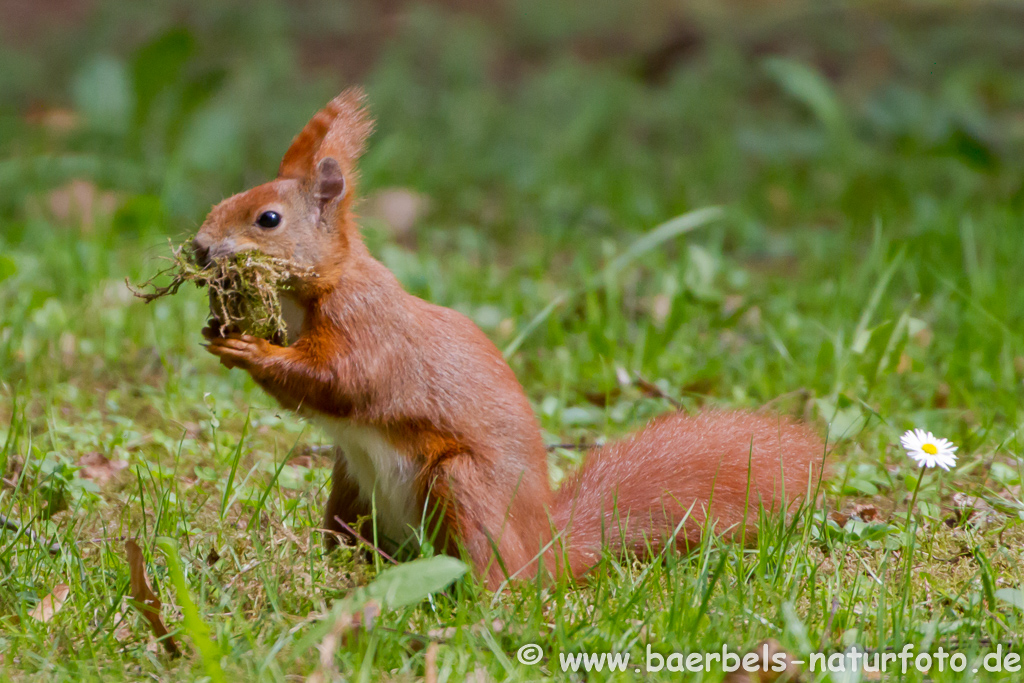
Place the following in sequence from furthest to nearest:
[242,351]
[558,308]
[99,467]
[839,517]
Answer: [558,308] → [99,467] → [839,517] → [242,351]

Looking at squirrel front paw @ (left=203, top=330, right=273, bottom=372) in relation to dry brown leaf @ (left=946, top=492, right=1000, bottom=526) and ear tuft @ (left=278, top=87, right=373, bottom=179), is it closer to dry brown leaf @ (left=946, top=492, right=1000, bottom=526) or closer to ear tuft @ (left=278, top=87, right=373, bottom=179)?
ear tuft @ (left=278, top=87, right=373, bottom=179)

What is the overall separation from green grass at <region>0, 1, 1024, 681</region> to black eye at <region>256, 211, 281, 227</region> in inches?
10.0

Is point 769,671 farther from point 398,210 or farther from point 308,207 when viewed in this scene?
point 398,210

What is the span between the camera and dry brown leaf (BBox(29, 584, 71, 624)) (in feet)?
6.00

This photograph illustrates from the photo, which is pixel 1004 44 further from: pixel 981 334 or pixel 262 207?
pixel 262 207

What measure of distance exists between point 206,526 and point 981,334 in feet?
7.65

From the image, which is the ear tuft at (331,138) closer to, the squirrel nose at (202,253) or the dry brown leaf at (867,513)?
the squirrel nose at (202,253)

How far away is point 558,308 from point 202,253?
167 cm

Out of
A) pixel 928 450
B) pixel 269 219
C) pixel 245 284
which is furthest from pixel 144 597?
pixel 928 450

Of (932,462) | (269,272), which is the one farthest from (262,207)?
(932,462)

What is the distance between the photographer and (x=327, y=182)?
2.25 m

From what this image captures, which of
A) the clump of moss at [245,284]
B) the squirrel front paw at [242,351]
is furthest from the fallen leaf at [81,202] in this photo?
the squirrel front paw at [242,351]

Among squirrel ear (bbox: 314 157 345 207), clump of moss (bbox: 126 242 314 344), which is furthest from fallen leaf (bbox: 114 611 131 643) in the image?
squirrel ear (bbox: 314 157 345 207)

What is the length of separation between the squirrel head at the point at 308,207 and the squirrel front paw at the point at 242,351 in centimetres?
17
